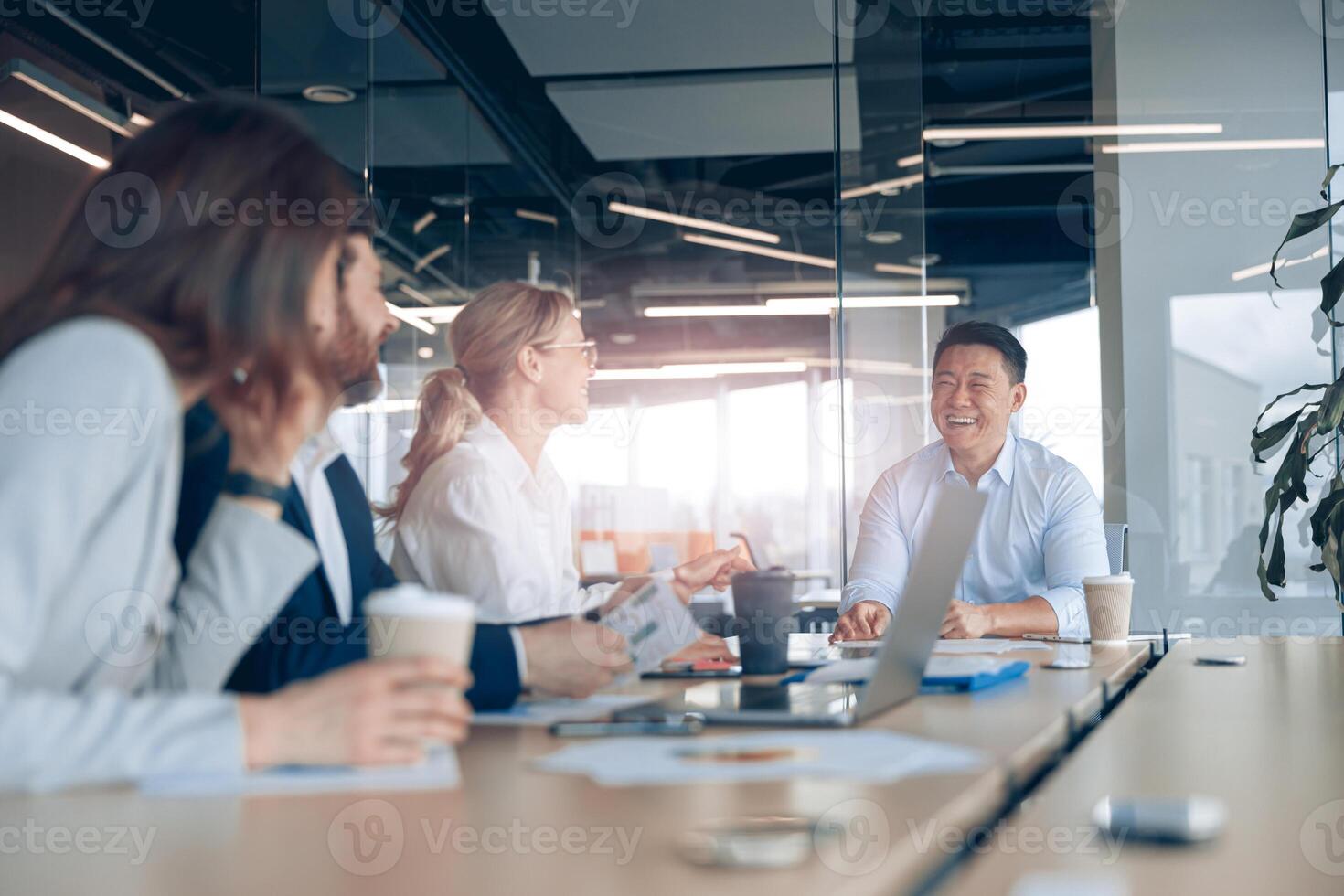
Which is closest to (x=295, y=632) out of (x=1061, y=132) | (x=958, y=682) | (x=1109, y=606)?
(x=958, y=682)

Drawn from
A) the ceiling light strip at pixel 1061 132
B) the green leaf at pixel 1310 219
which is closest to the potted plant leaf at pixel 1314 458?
the green leaf at pixel 1310 219

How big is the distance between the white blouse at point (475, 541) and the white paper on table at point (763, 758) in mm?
1199

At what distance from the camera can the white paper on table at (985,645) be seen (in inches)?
81.2

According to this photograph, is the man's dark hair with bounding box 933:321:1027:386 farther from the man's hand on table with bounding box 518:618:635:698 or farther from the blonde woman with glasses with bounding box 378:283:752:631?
the man's hand on table with bounding box 518:618:635:698

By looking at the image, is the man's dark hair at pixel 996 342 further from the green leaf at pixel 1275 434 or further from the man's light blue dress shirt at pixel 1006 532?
the green leaf at pixel 1275 434

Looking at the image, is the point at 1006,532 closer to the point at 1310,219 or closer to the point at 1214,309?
the point at 1310,219

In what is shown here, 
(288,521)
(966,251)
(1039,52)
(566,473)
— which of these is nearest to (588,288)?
(566,473)

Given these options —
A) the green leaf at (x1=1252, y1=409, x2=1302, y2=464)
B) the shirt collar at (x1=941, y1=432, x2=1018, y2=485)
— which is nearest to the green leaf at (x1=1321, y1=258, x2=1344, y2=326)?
the green leaf at (x1=1252, y1=409, x2=1302, y2=464)

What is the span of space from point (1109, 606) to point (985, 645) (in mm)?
304

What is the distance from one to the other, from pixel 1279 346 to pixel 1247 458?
1.33 feet

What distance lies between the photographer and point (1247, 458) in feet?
14.2

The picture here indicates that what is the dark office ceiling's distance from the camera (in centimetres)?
459

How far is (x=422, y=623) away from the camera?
0.98 m

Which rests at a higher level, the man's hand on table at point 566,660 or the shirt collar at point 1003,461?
the shirt collar at point 1003,461
